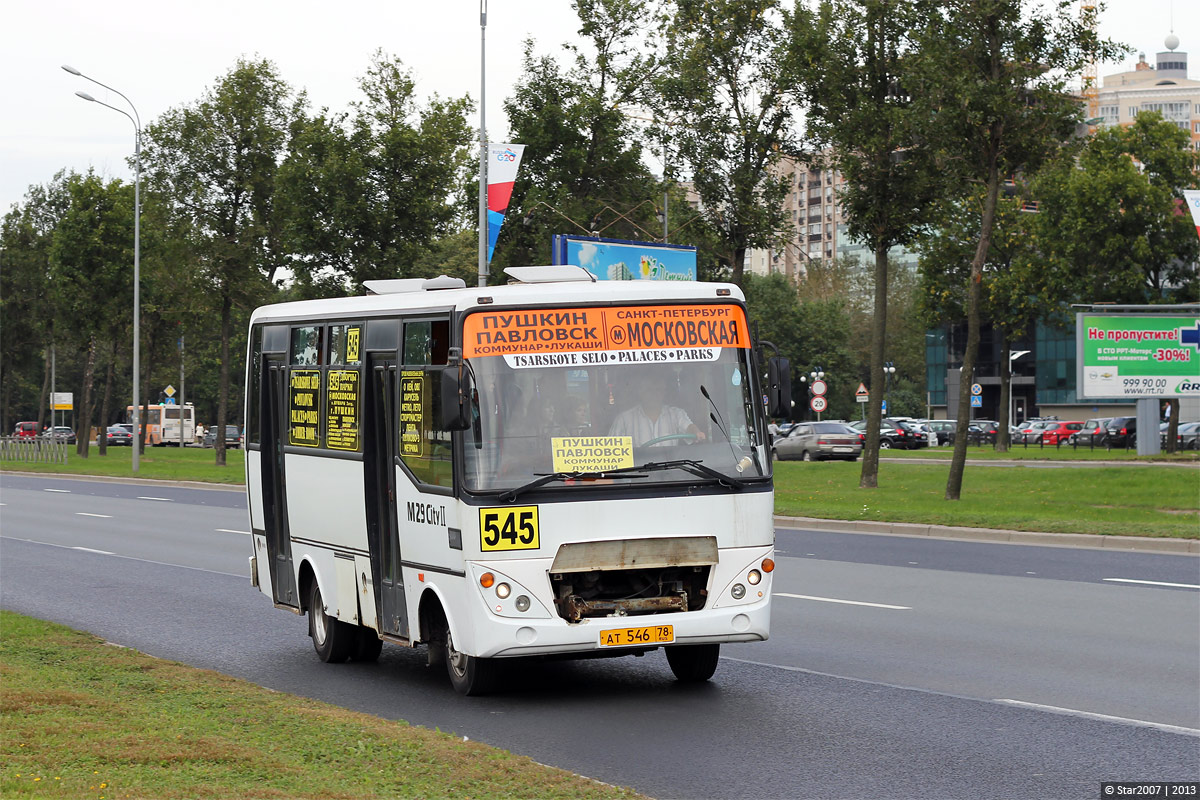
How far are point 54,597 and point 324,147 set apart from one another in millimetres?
29773

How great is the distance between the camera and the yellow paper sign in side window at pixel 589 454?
9.55 meters

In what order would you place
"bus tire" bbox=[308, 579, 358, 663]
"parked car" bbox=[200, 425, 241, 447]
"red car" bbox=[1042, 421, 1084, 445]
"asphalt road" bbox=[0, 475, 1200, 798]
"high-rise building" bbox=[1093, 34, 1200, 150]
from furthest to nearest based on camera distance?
"high-rise building" bbox=[1093, 34, 1200, 150] → "parked car" bbox=[200, 425, 241, 447] → "red car" bbox=[1042, 421, 1084, 445] → "bus tire" bbox=[308, 579, 358, 663] → "asphalt road" bbox=[0, 475, 1200, 798]

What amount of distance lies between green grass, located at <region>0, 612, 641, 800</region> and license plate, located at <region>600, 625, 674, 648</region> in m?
1.47

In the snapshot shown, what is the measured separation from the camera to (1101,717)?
891 cm

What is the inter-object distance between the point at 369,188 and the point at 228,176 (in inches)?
378

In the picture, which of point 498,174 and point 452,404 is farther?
point 498,174

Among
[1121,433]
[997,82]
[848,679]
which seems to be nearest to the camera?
[848,679]

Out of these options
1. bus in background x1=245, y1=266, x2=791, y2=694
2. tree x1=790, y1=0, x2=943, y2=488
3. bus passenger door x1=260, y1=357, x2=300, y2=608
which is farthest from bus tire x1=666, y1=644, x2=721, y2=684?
tree x1=790, y1=0, x2=943, y2=488

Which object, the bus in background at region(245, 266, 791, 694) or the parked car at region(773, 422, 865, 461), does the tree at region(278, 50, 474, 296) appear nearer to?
the parked car at region(773, 422, 865, 461)

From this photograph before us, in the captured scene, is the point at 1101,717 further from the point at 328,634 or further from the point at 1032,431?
the point at 1032,431

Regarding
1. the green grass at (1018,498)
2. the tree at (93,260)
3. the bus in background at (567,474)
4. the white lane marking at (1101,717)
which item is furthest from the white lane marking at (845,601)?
the tree at (93,260)

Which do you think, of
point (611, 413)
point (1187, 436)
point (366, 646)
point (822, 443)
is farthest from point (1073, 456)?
point (611, 413)

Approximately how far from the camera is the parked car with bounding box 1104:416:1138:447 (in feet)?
216

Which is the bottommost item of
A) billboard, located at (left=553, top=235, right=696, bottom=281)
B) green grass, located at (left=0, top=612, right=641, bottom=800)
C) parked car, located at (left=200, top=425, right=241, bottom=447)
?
parked car, located at (left=200, top=425, right=241, bottom=447)
